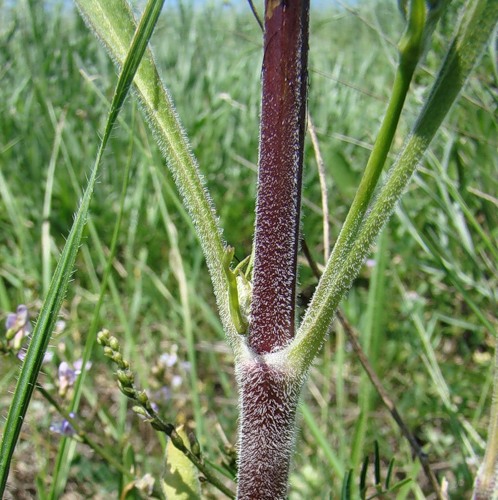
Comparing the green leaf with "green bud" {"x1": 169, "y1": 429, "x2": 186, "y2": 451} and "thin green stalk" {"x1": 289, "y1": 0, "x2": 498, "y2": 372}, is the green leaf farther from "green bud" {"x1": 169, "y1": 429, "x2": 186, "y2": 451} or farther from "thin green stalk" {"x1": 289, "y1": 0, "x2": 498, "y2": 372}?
"thin green stalk" {"x1": 289, "y1": 0, "x2": 498, "y2": 372}

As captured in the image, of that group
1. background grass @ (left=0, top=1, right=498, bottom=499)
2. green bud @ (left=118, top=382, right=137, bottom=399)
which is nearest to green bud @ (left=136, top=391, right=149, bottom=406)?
green bud @ (left=118, top=382, right=137, bottom=399)

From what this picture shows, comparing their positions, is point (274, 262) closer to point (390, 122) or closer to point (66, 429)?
point (390, 122)

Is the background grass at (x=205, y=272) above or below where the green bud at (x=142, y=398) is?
above

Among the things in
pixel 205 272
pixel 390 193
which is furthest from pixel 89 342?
pixel 205 272

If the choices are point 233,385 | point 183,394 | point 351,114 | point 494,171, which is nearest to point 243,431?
point 183,394

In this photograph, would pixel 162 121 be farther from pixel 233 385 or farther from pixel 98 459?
pixel 233 385

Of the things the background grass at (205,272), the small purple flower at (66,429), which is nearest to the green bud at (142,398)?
the background grass at (205,272)

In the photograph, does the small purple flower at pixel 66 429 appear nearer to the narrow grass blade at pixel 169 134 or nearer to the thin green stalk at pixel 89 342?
the thin green stalk at pixel 89 342
